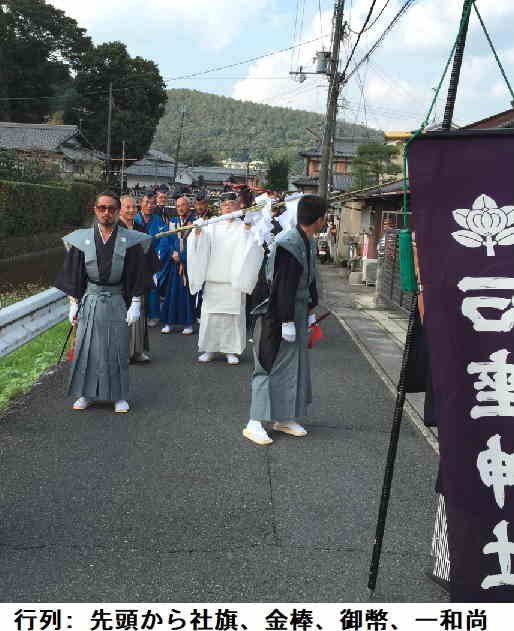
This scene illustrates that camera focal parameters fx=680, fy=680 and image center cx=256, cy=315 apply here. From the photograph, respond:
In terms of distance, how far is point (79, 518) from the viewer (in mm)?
3961

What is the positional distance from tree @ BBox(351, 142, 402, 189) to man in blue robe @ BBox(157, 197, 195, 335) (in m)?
17.1

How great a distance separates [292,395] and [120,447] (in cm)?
145

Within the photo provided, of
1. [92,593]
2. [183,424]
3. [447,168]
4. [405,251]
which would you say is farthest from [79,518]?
[447,168]

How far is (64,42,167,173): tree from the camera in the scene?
170 feet

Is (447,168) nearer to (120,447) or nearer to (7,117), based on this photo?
(120,447)

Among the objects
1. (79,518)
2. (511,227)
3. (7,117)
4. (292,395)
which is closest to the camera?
(511,227)

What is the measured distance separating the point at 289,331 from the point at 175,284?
17.4 ft

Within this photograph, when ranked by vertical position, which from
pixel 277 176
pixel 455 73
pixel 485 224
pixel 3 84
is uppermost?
pixel 3 84

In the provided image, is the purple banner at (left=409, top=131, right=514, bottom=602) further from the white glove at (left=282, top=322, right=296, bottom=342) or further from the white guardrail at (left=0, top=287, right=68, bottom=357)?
the white guardrail at (left=0, top=287, right=68, bottom=357)

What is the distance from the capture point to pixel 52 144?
149 ft

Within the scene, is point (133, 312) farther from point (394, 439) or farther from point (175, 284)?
point (175, 284)

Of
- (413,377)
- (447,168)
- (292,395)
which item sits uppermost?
(447,168)

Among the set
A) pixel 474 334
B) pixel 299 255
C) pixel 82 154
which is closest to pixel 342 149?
pixel 82 154

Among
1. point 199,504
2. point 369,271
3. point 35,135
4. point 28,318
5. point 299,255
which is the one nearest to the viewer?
point 199,504
